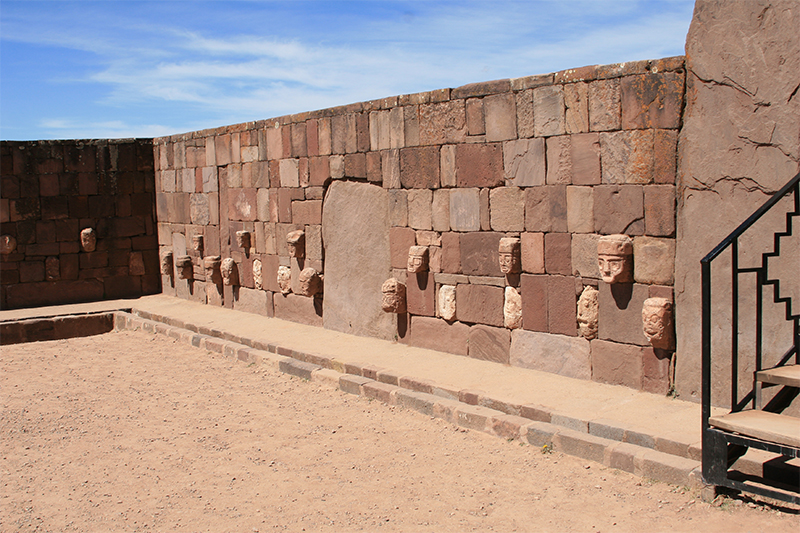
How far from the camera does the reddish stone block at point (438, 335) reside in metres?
7.60

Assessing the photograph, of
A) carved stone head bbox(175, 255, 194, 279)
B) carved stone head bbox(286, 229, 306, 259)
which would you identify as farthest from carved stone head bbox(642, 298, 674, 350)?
carved stone head bbox(175, 255, 194, 279)

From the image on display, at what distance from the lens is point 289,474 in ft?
16.5

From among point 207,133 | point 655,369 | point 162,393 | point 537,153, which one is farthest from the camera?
point 207,133

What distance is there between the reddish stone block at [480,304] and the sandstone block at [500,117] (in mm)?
1492

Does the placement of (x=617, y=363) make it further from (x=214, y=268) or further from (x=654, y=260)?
(x=214, y=268)

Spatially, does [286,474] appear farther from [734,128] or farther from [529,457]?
[734,128]

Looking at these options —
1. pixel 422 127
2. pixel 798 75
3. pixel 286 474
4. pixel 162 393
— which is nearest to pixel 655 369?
pixel 798 75

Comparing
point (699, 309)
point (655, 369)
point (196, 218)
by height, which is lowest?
point (655, 369)

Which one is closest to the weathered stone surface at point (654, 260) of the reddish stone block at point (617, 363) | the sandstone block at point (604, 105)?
the reddish stone block at point (617, 363)

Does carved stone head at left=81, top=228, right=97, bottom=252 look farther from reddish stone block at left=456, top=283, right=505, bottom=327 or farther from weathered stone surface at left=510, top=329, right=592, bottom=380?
weathered stone surface at left=510, top=329, right=592, bottom=380

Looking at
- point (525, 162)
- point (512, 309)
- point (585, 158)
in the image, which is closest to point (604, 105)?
point (585, 158)

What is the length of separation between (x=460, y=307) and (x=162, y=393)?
3187 millimetres

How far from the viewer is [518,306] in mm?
6973

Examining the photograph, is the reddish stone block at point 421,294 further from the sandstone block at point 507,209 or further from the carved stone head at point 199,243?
the carved stone head at point 199,243
